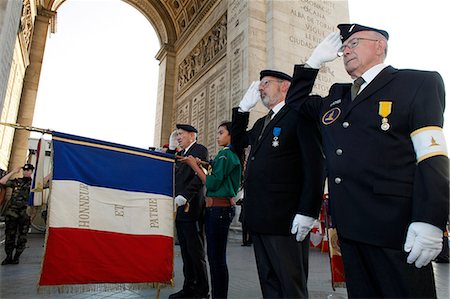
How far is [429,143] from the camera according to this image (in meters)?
1.31

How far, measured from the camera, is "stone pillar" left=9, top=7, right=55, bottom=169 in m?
13.2

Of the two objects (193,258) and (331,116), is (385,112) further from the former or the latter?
(193,258)

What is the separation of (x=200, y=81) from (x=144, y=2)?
7.73m

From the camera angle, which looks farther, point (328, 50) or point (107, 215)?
point (107, 215)

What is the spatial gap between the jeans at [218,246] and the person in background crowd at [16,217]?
4.07 meters

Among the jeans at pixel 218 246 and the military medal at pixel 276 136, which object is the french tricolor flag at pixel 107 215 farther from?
the military medal at pixel 276 136

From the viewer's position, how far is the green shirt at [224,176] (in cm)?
301

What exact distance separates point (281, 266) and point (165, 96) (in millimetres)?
16365

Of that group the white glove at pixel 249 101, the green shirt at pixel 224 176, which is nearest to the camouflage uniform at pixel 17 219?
the green shirt at pixel 224 176

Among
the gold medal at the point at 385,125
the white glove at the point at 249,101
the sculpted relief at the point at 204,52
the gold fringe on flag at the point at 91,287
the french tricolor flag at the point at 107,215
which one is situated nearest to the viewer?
the gold medal at the point at 385,125

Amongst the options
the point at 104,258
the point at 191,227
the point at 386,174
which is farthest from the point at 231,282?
the point at 386,174

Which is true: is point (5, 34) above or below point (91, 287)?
above

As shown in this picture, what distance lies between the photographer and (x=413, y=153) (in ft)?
4.59

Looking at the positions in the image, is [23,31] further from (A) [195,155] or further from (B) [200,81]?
(A) [195,155]
